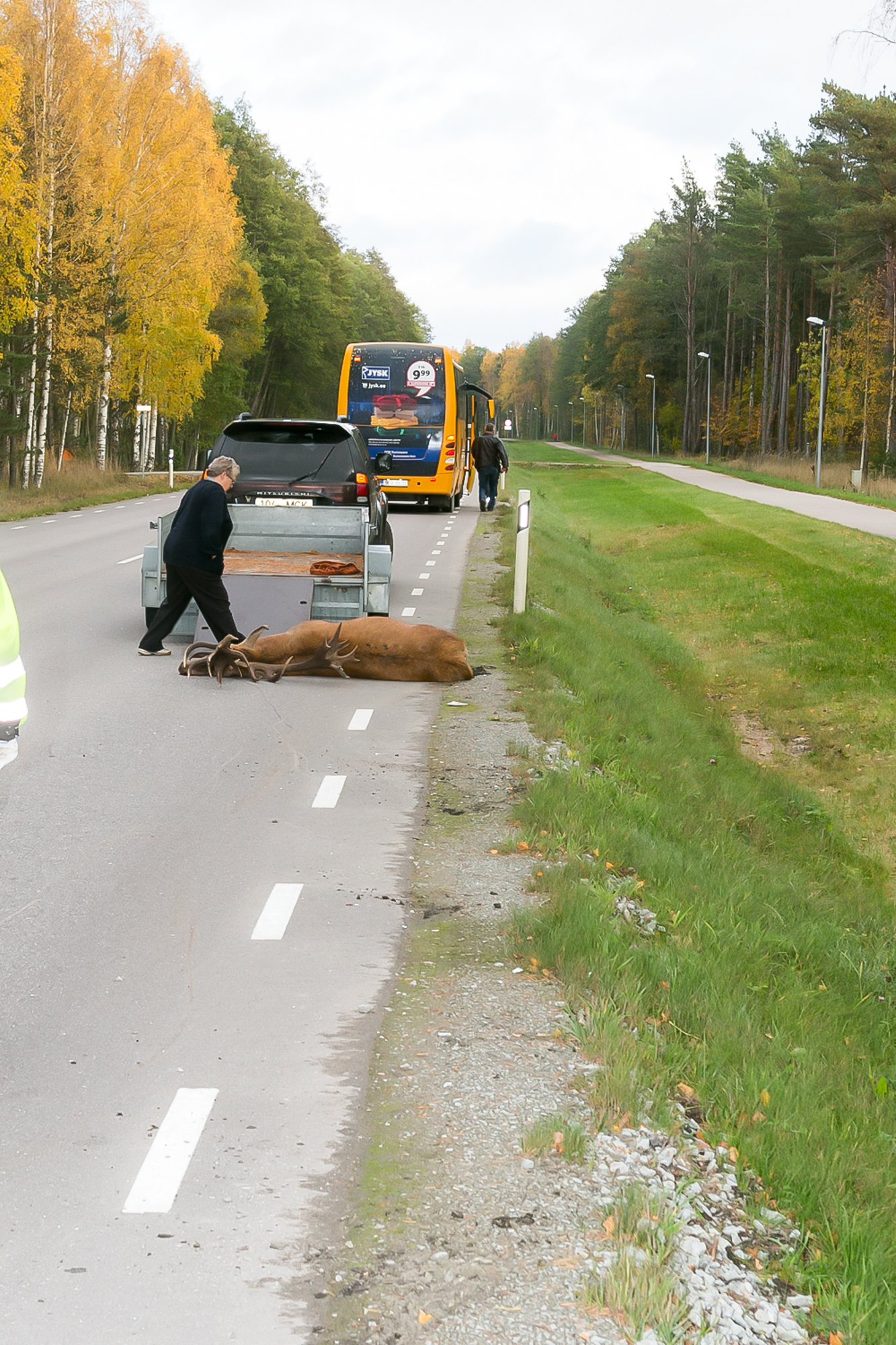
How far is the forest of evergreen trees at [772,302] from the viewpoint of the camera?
57219 millimetres

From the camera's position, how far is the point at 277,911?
19.1 ft

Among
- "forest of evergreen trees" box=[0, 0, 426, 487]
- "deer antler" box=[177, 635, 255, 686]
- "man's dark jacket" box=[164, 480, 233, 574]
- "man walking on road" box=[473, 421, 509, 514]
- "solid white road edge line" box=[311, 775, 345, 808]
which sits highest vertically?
"forest of evergreen trees" box=[0, 0, 426, 487]

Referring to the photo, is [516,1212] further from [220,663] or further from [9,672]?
[220,663]

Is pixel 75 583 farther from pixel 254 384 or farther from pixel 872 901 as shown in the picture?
pixel 254 384

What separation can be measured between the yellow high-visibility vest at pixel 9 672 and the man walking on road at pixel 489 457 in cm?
2778

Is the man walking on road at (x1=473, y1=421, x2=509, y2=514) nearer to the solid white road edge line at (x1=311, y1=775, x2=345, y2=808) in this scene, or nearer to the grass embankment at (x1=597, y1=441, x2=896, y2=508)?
the grass embankment at (x1=597, y1=441, x2=896, y2=508)

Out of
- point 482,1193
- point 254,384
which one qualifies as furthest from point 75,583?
point 254,384

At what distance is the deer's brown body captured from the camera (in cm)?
1177

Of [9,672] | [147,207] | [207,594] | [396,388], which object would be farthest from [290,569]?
[147,207]

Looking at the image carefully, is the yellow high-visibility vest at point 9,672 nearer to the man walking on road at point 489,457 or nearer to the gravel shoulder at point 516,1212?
the gravel shoulder at point 516,1212

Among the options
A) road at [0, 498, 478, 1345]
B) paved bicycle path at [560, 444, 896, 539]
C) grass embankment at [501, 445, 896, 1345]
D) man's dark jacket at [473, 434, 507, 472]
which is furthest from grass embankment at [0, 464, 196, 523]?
road at [0, 498, 478, 1345]

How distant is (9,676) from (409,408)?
29.9 metres

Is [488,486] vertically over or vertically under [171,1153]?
over

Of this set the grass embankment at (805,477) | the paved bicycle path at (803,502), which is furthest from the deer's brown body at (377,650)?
the grass embankment at (805,477)
